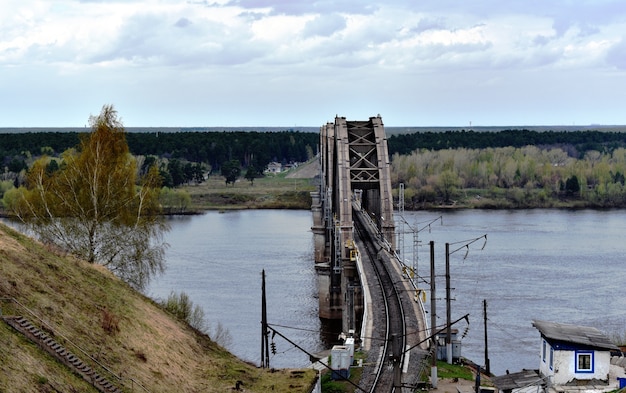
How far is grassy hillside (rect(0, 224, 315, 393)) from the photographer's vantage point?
2517 centimetres

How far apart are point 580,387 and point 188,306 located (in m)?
18.8

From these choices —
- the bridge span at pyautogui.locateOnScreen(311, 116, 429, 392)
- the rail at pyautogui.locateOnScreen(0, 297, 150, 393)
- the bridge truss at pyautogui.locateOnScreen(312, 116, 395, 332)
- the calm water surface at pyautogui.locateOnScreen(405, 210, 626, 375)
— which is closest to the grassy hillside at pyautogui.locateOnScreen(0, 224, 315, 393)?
the rail at pyautogui.locateOnScreen(0, 297, 150, 393)

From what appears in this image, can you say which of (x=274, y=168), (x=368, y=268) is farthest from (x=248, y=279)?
(x=274, y=168)

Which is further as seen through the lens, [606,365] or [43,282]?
[606,365]

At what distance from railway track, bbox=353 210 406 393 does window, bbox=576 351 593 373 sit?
6.30 meters

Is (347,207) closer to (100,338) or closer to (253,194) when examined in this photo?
(100,338)

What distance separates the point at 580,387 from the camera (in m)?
34.2

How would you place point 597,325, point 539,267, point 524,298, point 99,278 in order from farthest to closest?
point 539,267 < point 524,298 < point 597,325 < point 99,278

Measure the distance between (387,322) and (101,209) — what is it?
1510 cm

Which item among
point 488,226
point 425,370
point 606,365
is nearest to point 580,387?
point 606,365

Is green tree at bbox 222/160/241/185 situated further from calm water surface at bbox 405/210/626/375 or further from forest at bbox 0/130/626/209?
calm water surface at bbox 405/210/626/375

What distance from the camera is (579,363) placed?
34469 millimetres

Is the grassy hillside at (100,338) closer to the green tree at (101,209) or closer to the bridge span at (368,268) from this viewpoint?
the bridge span at (368,268)

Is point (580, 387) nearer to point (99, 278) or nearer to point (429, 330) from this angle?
point (429, 330)
